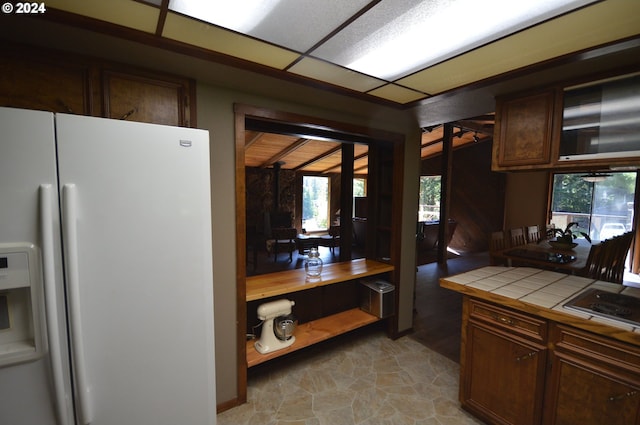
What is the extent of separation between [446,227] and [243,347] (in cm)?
581

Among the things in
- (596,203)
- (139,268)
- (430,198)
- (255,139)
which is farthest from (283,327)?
(430,198)

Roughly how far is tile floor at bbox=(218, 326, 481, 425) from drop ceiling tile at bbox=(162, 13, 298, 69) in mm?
2352

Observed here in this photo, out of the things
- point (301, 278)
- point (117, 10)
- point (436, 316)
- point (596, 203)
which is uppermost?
point (117, 10)

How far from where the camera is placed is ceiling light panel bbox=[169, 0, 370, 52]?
44.3 inches

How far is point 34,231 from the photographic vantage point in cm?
98

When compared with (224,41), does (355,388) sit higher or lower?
lower

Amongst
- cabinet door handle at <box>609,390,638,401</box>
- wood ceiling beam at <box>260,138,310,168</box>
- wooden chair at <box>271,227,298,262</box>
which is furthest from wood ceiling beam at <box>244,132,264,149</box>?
cabinet door handle at <box>609,390,638,401</box>

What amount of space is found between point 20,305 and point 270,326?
1536 millimetres

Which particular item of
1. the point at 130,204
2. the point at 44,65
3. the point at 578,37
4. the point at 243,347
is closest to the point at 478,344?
the point at 243,347

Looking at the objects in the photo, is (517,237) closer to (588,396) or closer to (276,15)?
(588,396)

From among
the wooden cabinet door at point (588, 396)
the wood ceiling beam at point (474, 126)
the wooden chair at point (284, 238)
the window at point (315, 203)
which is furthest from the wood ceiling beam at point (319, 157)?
the wooden cabinet door at point (588, 396)

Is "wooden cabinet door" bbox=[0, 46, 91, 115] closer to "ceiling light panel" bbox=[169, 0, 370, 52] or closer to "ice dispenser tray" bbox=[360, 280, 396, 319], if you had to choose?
"ceiling light panel" bbox=[169, 0, 370, 52]

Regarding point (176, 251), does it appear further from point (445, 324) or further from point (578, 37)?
point (445, 324)

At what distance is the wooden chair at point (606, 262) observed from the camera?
2.90 meters
